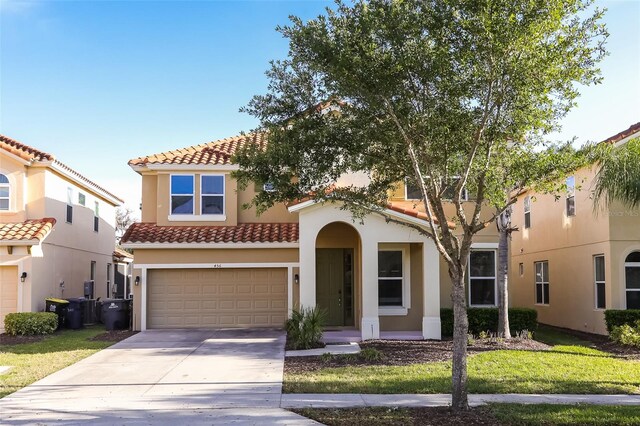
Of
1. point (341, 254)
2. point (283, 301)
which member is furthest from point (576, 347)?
point (283, 301)

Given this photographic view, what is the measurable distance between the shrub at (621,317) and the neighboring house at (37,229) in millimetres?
16094

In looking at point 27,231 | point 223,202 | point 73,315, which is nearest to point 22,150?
point 27,231

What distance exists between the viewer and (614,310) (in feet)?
53.0

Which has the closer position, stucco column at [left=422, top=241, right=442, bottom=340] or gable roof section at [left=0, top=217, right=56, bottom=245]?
stucco column at [left=422, top=241, right=442, bottom=340]

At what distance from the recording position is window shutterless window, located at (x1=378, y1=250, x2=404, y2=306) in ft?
57.8

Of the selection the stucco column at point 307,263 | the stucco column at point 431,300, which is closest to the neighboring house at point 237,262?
the stucco column at point 431,300

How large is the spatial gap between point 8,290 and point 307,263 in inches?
378

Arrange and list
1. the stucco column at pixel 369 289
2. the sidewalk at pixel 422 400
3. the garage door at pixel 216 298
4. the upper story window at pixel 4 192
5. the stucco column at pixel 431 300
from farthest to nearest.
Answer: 1. the upper story window at pixel 4 192
2. the garage door at pixel 216 298
3. the stucco column at pixel 431 300
4. the stucco column at pixel 369 289
5. the sidewalk at pixel 422 400

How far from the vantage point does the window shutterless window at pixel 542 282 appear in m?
22.1

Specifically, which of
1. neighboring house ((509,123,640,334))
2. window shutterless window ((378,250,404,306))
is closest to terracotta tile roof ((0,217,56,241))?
window shutterless window ((378,250,404,306))

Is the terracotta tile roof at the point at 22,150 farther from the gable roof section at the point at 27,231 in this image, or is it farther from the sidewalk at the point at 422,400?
the sidewalk at the point at 422,400

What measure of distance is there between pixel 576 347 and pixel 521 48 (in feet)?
30.9

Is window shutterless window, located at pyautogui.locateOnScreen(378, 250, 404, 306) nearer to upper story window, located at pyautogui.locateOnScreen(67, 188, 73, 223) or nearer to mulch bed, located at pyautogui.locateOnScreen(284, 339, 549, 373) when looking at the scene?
mulch bed, located at pyautogui.locateOnScreen(284, 339, 549, 373)

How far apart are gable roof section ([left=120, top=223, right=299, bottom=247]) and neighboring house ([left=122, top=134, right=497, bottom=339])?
31 millimetres
